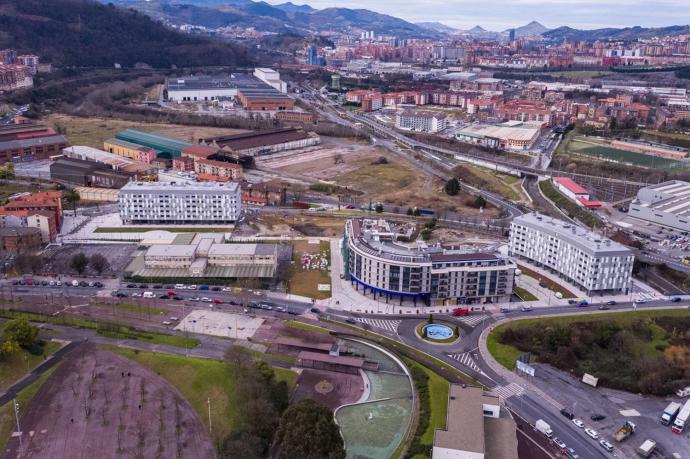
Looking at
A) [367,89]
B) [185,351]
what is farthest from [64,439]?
[367,89]

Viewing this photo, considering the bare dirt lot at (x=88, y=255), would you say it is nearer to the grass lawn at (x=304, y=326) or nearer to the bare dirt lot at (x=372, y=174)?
the grass lawn at (x=304, y=326)

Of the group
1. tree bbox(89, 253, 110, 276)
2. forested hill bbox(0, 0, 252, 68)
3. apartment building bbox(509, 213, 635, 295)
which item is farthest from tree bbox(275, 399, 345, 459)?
forested hill bbox(0, 0, 252, 68)

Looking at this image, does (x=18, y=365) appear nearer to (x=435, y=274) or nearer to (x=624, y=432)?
(x=435, y=274)

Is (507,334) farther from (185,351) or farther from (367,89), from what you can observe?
(367,89)

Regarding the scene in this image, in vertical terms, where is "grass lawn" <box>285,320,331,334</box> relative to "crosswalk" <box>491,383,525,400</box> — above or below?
above

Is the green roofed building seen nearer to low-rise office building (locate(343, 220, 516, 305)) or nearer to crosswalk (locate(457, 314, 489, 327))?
low-rise office building (locate(343, 220, 516, 305))

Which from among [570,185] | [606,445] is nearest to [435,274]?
[606,445]
